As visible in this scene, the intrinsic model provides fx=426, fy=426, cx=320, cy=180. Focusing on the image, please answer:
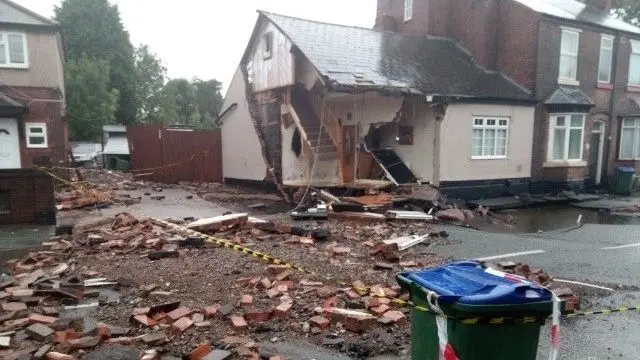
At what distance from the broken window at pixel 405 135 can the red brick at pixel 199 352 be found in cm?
1367

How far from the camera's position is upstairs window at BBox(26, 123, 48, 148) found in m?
19.2

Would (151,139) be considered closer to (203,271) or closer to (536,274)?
(203,271)

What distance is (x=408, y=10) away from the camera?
22.0 m

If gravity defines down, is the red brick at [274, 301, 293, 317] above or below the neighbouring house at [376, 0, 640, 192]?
below

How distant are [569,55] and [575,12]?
3142 mm

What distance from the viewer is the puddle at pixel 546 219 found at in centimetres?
1177

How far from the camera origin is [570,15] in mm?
18500

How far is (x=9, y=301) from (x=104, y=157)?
27950 mm

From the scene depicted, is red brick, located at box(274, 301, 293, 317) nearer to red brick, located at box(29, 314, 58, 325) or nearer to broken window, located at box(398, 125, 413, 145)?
red brick, located at box(29, 314, 58, 325)

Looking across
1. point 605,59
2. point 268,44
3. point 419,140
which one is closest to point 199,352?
point 419,140

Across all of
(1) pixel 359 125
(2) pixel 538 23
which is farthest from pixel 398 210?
(2) pixel 538 23

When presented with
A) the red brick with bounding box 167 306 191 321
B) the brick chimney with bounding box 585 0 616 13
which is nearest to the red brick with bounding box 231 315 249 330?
the red brick with bounding box 167 306 191 321

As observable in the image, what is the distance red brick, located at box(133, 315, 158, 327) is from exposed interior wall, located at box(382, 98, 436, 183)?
12.5 meters

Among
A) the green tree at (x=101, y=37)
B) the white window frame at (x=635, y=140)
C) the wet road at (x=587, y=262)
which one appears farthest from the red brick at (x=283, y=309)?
the green tree at (x=101, y=37)
